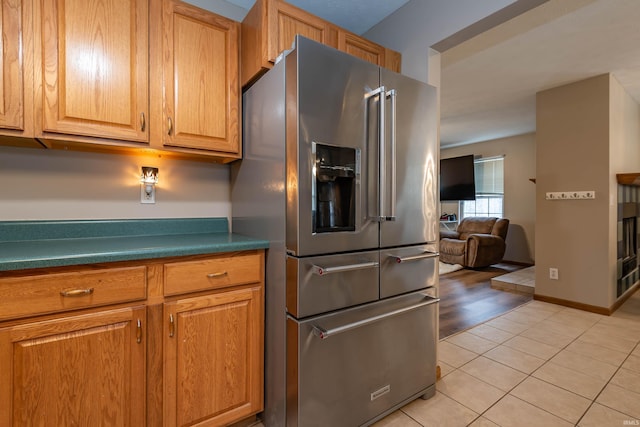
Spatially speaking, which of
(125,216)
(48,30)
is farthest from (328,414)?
(48,30)

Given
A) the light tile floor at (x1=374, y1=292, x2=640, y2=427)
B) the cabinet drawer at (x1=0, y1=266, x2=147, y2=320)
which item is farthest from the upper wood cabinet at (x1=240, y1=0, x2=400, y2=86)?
the light tile floor at (x1=374, y1=292, x2=640, y2=427)

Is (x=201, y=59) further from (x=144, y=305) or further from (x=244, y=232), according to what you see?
(x=144, y=305)

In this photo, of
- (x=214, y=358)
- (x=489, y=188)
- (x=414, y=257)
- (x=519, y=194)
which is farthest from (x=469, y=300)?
(x=489, y=188)

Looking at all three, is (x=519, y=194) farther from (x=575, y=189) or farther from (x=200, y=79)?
(x=200, y=79)

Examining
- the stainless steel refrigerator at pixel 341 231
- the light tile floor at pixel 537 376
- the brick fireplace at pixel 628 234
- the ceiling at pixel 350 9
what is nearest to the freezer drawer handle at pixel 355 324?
the stainless steel refrigerator at pixel 341 231

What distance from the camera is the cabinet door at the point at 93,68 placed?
4.18ft

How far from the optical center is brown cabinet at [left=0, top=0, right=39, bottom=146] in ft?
3.93

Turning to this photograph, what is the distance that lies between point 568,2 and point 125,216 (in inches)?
121

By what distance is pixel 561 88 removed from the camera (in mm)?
3326

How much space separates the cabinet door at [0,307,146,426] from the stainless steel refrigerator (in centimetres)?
59

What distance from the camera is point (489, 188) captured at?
6191 mm

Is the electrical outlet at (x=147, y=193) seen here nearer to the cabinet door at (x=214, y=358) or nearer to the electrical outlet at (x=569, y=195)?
the cabinet door at (x=214, y=358)

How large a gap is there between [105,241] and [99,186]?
0.36 metres

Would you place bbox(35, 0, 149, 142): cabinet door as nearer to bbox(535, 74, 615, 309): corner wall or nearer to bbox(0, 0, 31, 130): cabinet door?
bbox(0, 0, 31, 130): cabinet door
